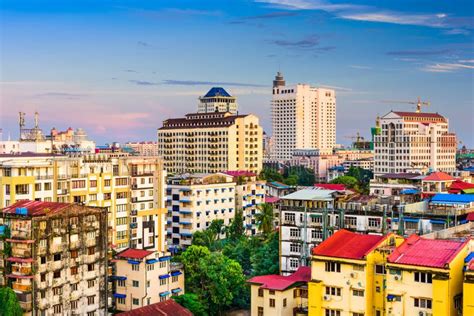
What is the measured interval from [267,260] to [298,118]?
129749mm

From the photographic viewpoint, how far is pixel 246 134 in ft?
329

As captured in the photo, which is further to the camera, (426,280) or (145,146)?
(145,146)

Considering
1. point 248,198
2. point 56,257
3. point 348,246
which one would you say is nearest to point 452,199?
point 348,246

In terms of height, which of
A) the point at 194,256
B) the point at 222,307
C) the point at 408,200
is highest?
the point at 408,200

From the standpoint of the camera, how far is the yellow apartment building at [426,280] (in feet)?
72.2

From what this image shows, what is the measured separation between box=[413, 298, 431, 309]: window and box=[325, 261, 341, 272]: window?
3.21 meters

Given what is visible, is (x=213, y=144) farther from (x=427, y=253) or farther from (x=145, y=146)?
(x=145, y=146)

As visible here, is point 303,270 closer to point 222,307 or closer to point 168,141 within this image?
point 222,307

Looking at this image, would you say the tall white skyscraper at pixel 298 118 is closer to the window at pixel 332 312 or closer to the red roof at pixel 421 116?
the red roof at pixel 421 116

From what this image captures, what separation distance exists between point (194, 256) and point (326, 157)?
11201 cm

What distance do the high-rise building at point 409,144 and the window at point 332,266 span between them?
83.0 metres

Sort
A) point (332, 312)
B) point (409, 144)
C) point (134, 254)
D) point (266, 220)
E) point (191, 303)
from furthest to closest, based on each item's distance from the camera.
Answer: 1. point (409, 144)
2. point (266, 220)
3. point (134, 254)
4. point (191, 303)
5. point (332, 312)

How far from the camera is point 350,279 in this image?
24781mm

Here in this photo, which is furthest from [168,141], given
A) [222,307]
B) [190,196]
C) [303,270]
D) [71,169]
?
[303,270]
